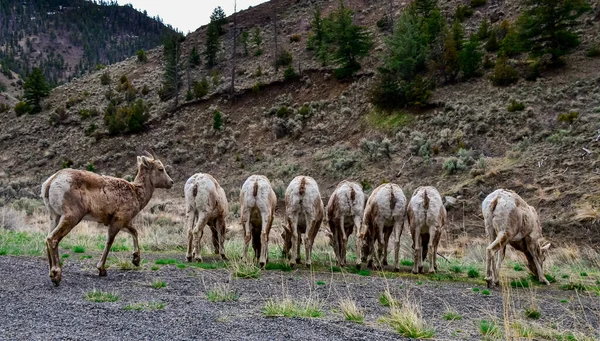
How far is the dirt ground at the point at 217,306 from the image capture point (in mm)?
6488

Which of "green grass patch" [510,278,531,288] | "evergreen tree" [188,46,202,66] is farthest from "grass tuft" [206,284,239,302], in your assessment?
"evergreen tree" [188,46,202,66]

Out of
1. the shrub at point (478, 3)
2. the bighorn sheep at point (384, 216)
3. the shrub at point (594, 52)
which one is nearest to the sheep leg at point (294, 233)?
the bighorn sheep at point (384, 216)

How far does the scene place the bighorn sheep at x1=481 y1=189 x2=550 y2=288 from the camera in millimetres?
11734

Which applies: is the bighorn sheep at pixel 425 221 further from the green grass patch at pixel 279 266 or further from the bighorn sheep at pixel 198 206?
the bighorn sheep at pixel 198 206

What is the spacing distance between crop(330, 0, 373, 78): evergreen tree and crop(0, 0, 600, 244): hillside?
120cm

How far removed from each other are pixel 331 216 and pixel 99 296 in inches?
280

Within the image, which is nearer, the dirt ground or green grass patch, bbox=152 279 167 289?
the dirt ground

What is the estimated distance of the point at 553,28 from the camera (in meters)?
36.3

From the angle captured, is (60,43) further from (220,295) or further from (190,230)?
(220,295)

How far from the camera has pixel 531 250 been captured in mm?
12656

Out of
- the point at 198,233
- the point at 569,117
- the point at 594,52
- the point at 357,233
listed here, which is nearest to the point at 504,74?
the point at 594,52

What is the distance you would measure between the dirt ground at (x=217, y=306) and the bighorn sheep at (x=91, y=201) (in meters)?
0.77

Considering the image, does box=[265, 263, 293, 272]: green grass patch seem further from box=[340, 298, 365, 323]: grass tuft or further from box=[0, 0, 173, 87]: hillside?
box=[0, 0, 173, 87]: hillside

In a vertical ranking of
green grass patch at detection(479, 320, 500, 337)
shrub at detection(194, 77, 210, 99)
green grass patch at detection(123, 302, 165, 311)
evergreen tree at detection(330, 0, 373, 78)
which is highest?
evergreen tree at detection(330, 0, 373, 78)
